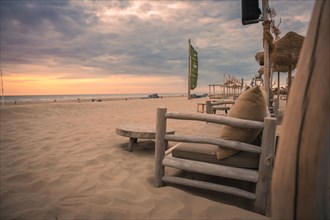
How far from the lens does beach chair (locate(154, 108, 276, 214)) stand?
2.29 metres

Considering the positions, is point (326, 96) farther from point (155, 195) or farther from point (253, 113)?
point (155, 195)

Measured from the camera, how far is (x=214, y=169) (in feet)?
8.20

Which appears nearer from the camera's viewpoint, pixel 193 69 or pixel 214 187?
pixel 214 187

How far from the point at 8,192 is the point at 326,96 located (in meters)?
3.49

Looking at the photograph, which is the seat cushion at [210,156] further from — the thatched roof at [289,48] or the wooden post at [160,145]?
the thatched roof at [289,48]

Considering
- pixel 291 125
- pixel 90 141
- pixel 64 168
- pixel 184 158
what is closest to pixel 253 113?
pixel 184 158

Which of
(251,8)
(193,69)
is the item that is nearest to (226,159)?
(251,8)

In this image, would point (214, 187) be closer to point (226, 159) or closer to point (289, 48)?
point (226, 159)

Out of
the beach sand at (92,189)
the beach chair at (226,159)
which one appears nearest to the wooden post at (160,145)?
the beach chair at (226,159)

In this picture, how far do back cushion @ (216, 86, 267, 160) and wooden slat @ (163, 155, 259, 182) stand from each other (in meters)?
A: 0.15

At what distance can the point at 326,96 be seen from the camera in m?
0.66

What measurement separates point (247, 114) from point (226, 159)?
1.95 ft

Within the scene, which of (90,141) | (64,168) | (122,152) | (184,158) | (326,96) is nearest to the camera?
(326,96)

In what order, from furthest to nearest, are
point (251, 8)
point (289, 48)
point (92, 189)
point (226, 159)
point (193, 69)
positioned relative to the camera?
point (193, 69) < point (289, 48) < point (251, 8) < point (92, 189) < point (226, 159)
